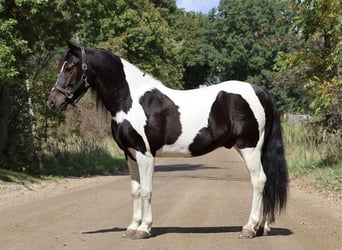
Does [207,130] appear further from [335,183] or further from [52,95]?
[335,183]

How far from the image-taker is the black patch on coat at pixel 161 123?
26.2 feet

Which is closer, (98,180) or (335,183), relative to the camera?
(335,183)

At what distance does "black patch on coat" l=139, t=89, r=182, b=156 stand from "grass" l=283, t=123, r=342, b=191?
781 cm

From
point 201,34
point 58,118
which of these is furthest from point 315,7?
point 201,34

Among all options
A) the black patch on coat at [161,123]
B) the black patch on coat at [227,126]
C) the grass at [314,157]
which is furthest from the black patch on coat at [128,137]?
the grass at [314,157]

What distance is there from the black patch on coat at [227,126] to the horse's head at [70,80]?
179 centimetres

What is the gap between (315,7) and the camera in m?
17.8

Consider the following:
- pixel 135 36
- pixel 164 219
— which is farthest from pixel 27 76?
pixel 135 36

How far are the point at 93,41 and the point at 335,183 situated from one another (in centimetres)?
2545

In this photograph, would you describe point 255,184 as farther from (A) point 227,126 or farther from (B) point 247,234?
(A) point 227,126

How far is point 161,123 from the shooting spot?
8.04 meters

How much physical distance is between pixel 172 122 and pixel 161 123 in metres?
0.15

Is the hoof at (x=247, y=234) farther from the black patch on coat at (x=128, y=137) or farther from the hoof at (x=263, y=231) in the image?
the black patch on coat at (x=128, y=137)

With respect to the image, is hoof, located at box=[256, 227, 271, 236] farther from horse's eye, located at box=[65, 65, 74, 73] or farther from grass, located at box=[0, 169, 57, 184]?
grass, located at box=[0, 169, 57, 184]
